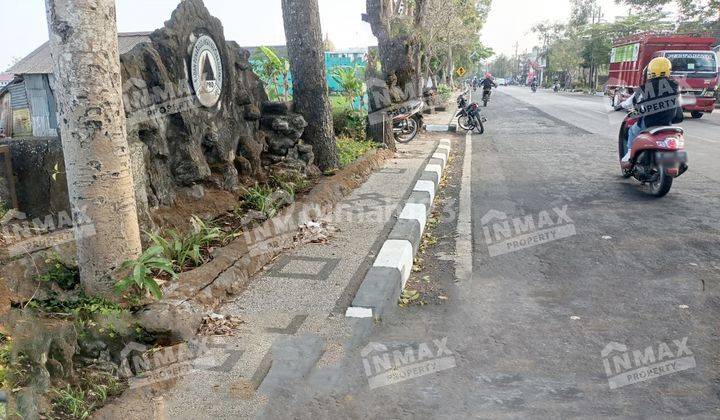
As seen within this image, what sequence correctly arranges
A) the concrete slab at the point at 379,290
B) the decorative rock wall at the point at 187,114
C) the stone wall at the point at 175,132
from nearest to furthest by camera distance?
1. the concrete slab at the point at 379,290
2. the stone wall at the point at 175,132
3. the decorative rock wall at the point at 187,114

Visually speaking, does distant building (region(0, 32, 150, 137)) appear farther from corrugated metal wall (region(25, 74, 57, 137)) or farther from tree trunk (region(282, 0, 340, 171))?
tree trunk (region(282, 0, 340, 171))

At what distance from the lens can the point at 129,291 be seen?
3.42 meters

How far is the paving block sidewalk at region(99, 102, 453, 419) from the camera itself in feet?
9.22

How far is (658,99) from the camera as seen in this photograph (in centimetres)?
721

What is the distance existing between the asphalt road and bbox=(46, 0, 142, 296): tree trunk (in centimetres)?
143

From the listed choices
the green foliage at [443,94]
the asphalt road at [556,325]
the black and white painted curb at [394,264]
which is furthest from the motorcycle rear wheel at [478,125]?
the green foliage at [443,94]

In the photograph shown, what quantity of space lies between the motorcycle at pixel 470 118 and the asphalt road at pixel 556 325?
8129mm

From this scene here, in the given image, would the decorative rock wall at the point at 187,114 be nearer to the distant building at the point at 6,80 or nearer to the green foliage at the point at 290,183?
the green foliage at the point at 290,183

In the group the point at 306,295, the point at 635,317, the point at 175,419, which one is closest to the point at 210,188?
the point at 306,295

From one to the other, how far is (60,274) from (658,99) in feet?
23.3

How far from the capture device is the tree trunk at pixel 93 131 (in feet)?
10.1

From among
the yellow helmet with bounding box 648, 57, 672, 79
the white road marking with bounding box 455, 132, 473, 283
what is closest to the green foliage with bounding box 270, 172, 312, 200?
the white road marking with bounding box 455, 132, 473, 283

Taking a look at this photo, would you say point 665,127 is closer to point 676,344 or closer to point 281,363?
point 676,344

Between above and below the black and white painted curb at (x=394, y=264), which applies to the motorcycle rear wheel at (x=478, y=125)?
above
